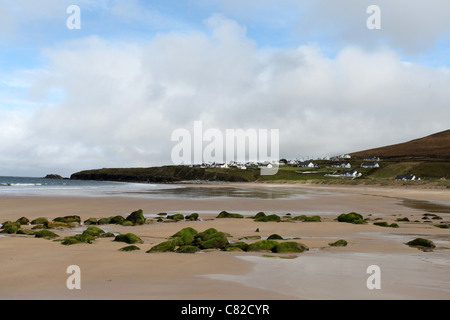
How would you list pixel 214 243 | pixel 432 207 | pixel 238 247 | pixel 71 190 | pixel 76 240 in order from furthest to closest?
pixel 71 190
pixel 432 207
pixel 76 240
pixel 214 243
pixel 238 247

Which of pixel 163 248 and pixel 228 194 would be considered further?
pixel 228 194

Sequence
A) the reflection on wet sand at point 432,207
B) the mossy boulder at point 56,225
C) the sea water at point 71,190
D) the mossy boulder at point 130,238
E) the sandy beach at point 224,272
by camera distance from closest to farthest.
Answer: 1. the sandy beach at point 224,272
2. the mossy boulder at point 130,238
3. the mossy boulder at point 56,225
4. the reflection on wet sand at point 432,207
5. the sea water at point 71,190

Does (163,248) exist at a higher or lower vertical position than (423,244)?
higher

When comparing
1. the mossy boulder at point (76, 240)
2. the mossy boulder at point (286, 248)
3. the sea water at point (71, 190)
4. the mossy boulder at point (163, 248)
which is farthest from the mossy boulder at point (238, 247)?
the sea water at point (71, 190)

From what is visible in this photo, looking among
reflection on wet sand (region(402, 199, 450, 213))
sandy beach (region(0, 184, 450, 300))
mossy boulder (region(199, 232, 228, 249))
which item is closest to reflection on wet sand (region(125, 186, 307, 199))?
reflection on wet sand (region(402, 199, 450, 213))

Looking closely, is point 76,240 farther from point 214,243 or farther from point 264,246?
point 264,246

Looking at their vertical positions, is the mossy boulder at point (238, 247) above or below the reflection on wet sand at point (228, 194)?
above

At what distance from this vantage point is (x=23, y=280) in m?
7.86

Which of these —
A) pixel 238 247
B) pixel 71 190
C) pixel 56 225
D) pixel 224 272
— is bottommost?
pixel 71 190

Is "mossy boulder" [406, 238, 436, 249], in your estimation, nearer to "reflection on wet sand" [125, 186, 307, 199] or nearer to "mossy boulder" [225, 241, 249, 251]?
"mossy boulder" [225, 241, 249, 251]

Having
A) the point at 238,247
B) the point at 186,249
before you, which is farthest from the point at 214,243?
the point at 186,249

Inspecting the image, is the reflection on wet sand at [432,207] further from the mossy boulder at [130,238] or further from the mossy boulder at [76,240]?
the mossy boulder at [76,240]
